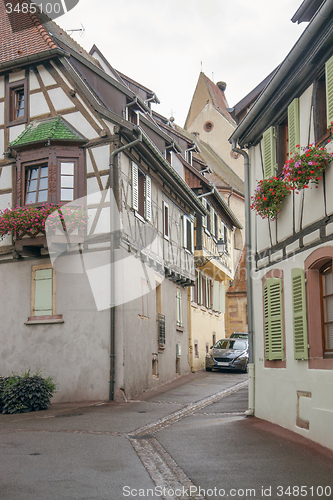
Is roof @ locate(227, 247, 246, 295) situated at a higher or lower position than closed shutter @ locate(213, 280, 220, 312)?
higher

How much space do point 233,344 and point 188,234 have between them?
15.9ft

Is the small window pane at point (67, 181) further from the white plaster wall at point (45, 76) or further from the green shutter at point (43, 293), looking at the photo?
the white plaster wall at point (45, 76)

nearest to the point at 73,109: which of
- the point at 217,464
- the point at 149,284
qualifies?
the point at 149,284

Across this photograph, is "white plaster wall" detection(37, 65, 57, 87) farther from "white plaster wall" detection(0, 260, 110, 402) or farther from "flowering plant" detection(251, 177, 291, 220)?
"flowering plant" detection(251, 177, 291, 220)

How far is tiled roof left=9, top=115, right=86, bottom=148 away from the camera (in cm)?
1517

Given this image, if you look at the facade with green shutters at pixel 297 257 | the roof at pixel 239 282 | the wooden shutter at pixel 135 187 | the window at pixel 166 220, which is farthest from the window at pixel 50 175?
the roof at pixel 239 282

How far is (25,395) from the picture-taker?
13148 millimetres

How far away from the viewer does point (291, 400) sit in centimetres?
949

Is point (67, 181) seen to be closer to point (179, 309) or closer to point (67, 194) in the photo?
point (67, 194)

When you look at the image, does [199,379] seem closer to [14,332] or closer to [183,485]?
[14,332]

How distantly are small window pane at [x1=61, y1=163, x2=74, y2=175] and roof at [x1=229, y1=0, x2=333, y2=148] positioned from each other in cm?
488

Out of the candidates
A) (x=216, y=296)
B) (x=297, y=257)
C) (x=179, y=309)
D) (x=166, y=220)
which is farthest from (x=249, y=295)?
(x=216, y=296)

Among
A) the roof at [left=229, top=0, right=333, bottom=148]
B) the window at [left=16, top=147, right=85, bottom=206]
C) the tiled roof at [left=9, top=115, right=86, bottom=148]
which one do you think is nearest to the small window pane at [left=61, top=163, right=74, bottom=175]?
the window at [left=16, top=147, right=85, bottom=206]

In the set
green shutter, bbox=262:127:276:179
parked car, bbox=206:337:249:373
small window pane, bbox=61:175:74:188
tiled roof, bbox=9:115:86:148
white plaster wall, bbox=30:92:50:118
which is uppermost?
white plaster wall, bbox=30:92:50:118
